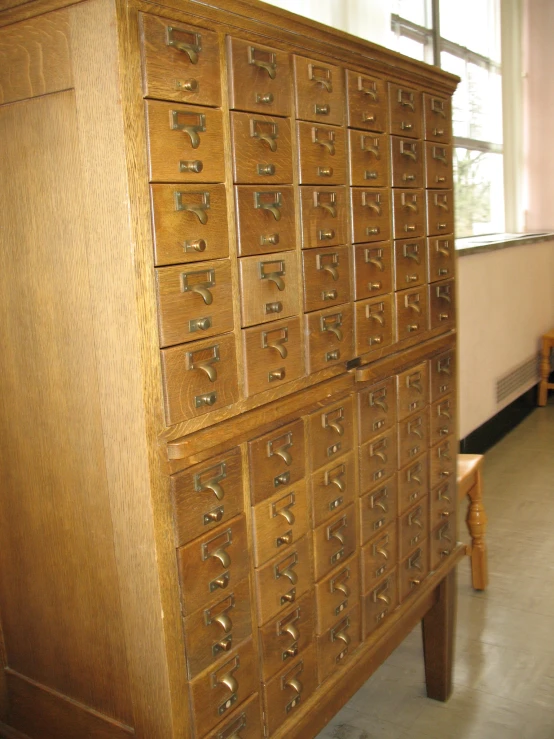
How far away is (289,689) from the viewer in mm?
1743

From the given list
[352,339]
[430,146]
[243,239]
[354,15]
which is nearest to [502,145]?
[354,15]

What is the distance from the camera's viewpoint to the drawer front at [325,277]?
1698 mm

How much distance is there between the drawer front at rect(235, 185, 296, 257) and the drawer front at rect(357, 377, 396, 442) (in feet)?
1.69

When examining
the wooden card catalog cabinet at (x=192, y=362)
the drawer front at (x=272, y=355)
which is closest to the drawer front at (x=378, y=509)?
the wooden card catalog cabinet at (x=192, y=362)

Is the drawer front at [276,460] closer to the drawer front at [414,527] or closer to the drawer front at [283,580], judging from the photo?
the drawer front at [283,580]

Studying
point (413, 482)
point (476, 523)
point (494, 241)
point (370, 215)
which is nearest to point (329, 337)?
point (370, 215)

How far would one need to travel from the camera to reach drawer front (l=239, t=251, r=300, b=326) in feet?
4.91

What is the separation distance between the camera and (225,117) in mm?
1406

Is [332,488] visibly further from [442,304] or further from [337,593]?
[442,304]

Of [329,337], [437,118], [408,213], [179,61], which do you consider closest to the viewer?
[179,61]

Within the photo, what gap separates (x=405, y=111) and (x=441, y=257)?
1.56 ft

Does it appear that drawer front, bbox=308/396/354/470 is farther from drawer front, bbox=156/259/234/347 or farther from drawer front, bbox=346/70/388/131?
drawer front, bbox=346/70/388/131

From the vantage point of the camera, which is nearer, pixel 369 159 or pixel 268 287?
pixel 268 287

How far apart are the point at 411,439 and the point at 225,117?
46.0 inches
